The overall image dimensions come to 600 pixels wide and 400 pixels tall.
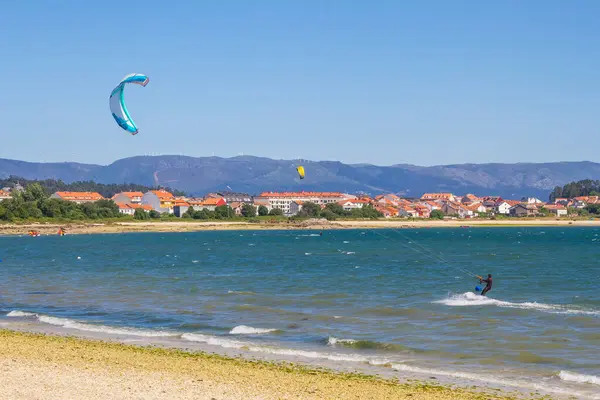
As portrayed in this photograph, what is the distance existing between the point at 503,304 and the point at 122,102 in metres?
15.7

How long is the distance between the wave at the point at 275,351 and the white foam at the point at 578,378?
377cm

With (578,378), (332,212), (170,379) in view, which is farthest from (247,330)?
(332,212)

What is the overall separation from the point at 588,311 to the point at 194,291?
15.9m

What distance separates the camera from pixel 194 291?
108 ft

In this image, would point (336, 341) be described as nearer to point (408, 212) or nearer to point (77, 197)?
point (408, 212)

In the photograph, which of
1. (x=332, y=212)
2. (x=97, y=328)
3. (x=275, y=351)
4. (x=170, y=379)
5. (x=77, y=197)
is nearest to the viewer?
(x=170, y=379)

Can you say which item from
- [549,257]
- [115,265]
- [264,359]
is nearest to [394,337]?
[264,359]

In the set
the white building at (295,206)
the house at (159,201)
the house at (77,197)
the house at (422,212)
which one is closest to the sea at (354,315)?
the white building at (295,206)

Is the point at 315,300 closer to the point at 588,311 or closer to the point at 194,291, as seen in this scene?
the point at 194,291

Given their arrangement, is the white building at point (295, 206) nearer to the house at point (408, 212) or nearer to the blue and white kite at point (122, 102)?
the house at point (408, 212)

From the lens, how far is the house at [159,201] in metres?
182

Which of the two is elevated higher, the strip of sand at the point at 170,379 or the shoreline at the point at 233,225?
the strip of sand at the point at 170,379

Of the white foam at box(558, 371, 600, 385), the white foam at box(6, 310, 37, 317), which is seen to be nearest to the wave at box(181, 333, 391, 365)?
the white foam at box(558, 371, 600, 385)

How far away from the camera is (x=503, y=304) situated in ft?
91.6
